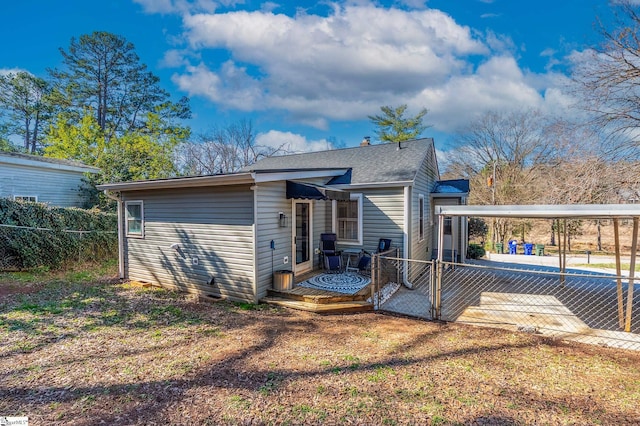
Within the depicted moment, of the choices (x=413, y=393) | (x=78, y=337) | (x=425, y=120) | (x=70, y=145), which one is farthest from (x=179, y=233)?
(x=425, y=120)

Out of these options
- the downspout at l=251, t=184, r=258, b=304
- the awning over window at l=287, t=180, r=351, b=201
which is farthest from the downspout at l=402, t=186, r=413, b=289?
the downspout at l=251, t=184, r=258, b=304

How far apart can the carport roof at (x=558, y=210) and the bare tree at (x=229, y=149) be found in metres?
21.1

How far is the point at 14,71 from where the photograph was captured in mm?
22188

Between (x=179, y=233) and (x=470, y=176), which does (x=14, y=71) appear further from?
(x=470, y=176)

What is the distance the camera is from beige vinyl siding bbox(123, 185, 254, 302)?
670 centimetres

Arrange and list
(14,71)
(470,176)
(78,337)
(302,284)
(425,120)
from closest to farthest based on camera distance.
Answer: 1. (78,337)
2. (302,284)
3. (14,71)
4. (470,176)
5. (425,120)

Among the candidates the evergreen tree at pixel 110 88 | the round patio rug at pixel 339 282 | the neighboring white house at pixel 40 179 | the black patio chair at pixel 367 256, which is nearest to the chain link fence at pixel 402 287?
the black patio chair at pixel 367 256

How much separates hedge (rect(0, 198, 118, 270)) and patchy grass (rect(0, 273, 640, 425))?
4.60 meters

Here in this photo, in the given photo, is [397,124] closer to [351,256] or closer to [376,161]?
[376,161]

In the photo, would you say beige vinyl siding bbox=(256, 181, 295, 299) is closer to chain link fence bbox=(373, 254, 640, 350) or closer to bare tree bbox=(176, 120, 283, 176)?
chain link fence bbox=(373, 254, 640, 350)

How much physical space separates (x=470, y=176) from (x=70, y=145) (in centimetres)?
2971

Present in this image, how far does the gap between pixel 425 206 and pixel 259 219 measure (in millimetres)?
6649

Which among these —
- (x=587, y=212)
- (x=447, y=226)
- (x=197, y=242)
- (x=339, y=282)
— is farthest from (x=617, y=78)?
(x=197, y=242)

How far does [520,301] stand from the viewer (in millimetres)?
7262
